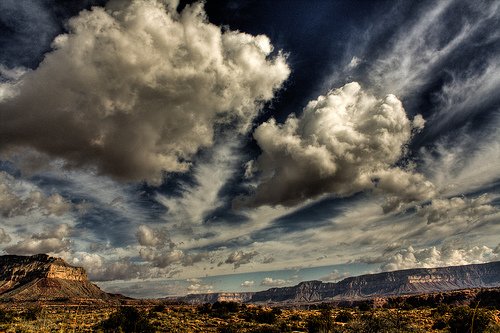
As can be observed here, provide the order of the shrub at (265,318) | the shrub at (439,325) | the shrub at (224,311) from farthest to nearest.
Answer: the shrub at (224,311)
the shrub at (265,318)
the shrub at (439,325)

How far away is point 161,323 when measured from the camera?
53094 mm

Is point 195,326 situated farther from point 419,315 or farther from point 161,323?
point 419,315

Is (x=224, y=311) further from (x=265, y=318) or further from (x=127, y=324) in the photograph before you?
(x=127, y=324)

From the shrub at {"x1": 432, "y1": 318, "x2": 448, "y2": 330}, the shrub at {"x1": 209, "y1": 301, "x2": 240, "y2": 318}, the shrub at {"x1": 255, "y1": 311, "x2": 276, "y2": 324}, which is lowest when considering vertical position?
the shrub at {"x1": 432, "y1": 318, "x2": 448, "y2": 330}

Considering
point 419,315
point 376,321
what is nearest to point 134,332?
point 376,321

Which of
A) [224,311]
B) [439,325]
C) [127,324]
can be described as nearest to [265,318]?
[224,311]

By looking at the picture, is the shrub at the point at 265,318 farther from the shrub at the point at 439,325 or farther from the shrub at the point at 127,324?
the shrub at the point at 439,325

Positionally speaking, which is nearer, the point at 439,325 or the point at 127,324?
the point at 127,324

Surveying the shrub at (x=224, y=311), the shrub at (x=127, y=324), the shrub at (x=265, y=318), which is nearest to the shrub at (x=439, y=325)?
the shrub at (x=265, y=318)

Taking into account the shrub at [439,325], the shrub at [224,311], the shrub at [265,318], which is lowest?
the shrub at [439,325]

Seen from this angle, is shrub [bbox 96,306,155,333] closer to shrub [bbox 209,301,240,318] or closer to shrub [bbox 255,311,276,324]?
shrub [bbox 209,301,240,318]

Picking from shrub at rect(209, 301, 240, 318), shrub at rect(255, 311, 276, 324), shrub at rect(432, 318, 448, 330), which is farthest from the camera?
shrub at rect(209, 301, 240, 318)

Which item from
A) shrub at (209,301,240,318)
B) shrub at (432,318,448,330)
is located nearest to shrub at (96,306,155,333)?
shrub at (209,301,240,318)

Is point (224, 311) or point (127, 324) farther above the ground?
point (127, 324)
